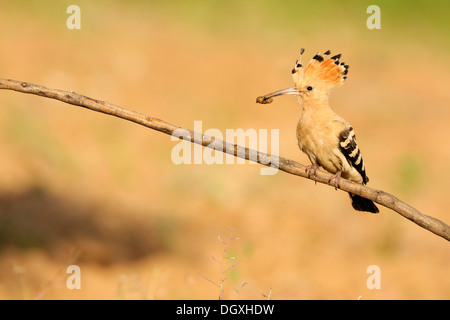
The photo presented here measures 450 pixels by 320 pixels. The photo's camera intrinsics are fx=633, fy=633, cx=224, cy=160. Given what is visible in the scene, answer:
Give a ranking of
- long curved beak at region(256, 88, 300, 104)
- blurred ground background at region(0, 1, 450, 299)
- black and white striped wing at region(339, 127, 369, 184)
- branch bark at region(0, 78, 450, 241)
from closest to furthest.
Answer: branch bark at region(0, 78, 450, 241) → long curved beak at region(256, 88, 300, 104) → black and white striped wing at region(339, 127, 369, 184) → blurred ground background at region(0, 1, 450, 299)

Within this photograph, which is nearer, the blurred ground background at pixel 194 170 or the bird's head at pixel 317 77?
the bird's head at pixel 317 77

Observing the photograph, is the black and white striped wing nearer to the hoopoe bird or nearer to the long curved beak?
the hoopoe bird

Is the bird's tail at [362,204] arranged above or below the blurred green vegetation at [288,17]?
below

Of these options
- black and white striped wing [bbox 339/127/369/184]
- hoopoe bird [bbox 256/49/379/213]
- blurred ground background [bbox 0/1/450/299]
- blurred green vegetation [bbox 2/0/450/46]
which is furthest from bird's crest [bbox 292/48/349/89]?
blurred green vegetation [bbox 2/0/450/46]

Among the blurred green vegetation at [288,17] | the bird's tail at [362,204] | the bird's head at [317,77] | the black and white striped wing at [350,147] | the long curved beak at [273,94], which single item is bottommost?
the bird's tail at [362,204]

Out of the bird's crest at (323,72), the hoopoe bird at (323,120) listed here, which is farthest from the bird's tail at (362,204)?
the bird's crest at (323,72)

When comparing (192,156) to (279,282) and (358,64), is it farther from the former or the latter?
(358,64)

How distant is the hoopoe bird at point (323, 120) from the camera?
245 centimetres

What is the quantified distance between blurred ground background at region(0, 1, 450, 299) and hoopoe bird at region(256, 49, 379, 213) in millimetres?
597

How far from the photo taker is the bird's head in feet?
7.98

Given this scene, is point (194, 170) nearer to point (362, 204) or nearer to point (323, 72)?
point (362, 204)

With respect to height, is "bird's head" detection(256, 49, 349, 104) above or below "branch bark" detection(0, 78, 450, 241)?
above

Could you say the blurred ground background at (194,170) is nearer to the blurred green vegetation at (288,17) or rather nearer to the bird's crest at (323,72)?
the blurred green vegetation at (288,17)

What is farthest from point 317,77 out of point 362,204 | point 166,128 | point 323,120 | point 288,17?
point 288,17
